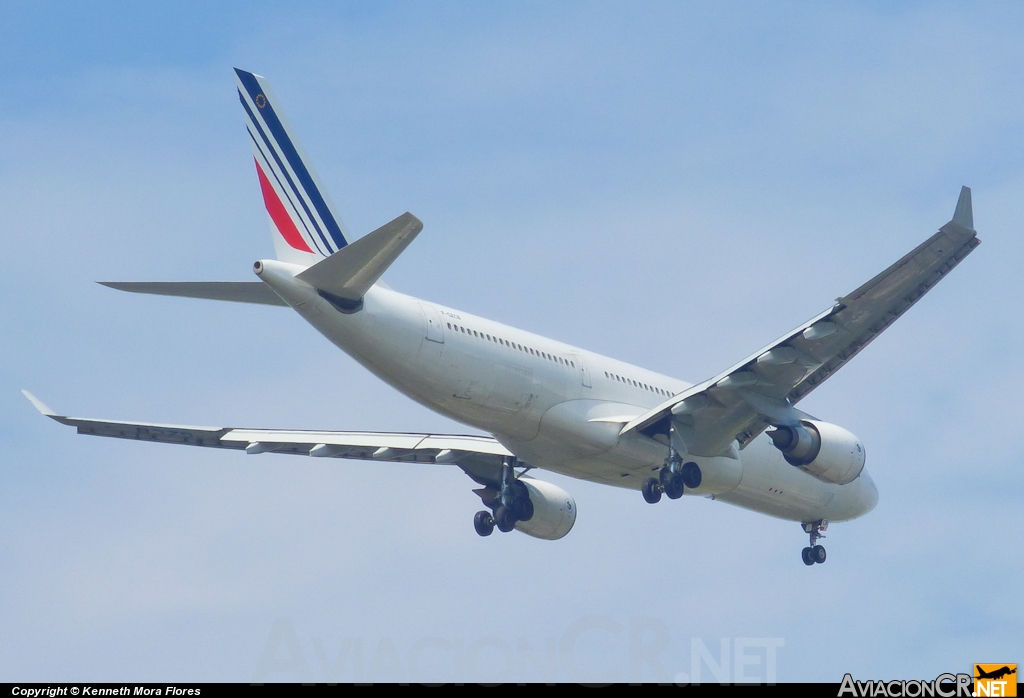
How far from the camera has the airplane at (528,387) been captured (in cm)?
2458

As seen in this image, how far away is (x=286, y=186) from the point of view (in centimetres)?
2633

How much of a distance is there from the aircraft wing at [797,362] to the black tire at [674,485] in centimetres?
72

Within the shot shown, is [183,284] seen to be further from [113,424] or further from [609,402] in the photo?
[609,402]

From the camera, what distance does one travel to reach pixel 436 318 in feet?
84.5

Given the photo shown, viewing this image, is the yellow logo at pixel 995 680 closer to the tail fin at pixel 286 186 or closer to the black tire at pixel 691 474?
the black tire at pixel 691 474

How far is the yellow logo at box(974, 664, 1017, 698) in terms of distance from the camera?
19906 millimetres

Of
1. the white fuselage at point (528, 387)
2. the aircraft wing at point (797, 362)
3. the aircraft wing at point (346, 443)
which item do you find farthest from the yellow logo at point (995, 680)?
the aircraft wing at point (346, 443)

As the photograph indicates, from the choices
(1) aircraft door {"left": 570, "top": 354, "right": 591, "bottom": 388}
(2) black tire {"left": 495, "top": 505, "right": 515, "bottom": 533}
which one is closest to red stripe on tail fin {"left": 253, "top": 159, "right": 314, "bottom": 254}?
(1) aircraft door {"left": 570, "top": 354, "right": 591, "bottom": 388}

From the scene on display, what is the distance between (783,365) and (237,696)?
42.8 feet

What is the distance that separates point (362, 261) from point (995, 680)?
11.2m

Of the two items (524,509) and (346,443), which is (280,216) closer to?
(346,443)

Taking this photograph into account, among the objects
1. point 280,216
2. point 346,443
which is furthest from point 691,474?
point 280,216

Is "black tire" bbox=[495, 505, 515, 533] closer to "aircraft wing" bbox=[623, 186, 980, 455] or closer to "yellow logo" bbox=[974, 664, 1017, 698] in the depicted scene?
"aircraft wing" bbox=[623, 186, 980, 455]

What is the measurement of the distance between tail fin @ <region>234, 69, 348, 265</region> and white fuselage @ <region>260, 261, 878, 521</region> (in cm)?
155
